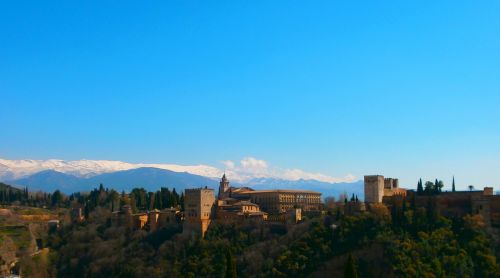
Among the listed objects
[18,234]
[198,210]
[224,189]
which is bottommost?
[18,234]

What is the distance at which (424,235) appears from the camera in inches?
2170

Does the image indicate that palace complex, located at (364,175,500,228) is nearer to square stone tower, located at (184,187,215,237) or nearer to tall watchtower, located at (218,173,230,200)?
square stone tower, located at (184,187,215,237)

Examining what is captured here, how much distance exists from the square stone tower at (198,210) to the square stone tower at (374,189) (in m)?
18.1

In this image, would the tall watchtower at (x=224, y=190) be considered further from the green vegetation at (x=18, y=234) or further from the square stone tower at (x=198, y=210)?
the green vegetation at (x=18, y=234)

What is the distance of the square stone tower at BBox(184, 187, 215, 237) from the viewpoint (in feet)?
220

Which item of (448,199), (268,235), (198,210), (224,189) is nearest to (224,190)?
(224,189)

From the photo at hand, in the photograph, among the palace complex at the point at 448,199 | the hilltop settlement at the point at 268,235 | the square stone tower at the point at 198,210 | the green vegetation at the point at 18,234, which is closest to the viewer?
the hilltop settlement at the point at 268,235

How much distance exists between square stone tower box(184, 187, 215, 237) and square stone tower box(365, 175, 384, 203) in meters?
18.1

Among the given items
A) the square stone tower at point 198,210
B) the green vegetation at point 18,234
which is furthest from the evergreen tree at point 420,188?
the green vegetation at point 18,234

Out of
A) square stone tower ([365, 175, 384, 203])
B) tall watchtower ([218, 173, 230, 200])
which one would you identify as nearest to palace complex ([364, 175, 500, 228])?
square stone tower ([365, 175, 384, 203])

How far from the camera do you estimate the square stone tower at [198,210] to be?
220 feet

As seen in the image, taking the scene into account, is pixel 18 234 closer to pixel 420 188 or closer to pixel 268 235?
pixel 268 235

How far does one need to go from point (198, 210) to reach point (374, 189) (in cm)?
1981

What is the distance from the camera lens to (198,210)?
67.8 meters
